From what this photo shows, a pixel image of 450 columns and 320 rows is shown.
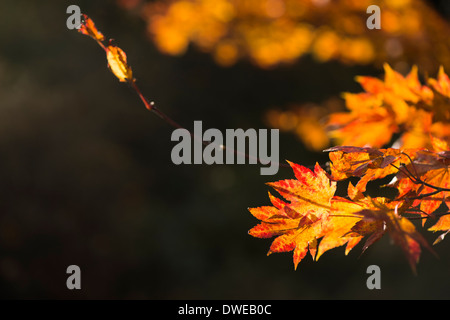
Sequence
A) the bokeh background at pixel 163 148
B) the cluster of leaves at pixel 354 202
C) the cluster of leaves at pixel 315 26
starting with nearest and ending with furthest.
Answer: the cluster of leaves at pixel 354 202 → the cluster of leaves at pixel 315 26 → the bokeh background at pixel 163 148

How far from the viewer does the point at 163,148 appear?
5.25 meters

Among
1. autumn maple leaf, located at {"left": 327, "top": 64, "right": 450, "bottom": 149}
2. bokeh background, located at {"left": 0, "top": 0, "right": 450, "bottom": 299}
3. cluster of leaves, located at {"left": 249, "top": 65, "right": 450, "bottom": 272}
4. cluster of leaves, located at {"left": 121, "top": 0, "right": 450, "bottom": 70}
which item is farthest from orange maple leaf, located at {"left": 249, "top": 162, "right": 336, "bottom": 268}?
cluster of leaves, located at {"left": 121, "top": 0, "right": 450, "bottom": 70}

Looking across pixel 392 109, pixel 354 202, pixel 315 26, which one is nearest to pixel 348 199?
pixel 354 202

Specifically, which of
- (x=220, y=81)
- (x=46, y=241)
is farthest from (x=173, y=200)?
(x=220, y=81)

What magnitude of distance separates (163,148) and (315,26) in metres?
2.78

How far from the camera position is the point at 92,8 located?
18.9 feet

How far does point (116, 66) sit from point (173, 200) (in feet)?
13.2

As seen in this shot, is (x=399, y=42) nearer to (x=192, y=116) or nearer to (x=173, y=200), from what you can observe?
(x=173, y=200)

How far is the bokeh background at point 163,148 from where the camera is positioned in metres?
3.21

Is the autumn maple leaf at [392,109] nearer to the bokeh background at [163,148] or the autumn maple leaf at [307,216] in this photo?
the autumn maple leaf at [307,216]

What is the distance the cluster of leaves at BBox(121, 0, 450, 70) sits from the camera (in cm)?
262

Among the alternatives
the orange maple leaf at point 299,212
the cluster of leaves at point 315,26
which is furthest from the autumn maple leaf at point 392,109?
the cluster of leaves at point 315,26

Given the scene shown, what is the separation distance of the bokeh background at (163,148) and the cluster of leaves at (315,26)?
0.04ft

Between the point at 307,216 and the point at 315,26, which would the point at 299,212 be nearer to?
the point at 307,216
